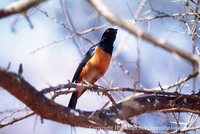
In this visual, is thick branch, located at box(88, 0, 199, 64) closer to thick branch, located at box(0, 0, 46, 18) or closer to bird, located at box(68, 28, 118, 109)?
thick branch, located at box(0, 0, 46, 18)

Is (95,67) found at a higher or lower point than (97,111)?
higher

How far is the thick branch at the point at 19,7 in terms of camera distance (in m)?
1.33

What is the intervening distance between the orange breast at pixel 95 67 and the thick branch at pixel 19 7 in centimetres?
265

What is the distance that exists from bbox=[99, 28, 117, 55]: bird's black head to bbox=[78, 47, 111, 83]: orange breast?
0.40ft

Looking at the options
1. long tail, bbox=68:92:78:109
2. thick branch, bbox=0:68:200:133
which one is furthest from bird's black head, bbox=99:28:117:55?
thick branch, bbox=0:68:200:133

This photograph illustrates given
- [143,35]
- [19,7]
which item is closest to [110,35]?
[19,7]

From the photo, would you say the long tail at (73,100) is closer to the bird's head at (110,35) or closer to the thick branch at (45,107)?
the bird's head at (110,35)

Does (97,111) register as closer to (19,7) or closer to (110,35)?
(19,7)

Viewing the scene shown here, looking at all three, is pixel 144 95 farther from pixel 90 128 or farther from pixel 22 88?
pixel 22 88

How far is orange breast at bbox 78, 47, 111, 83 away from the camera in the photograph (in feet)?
13.5

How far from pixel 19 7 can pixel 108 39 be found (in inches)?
124

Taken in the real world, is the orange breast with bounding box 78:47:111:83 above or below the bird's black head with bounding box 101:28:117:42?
below

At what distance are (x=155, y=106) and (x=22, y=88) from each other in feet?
3.42

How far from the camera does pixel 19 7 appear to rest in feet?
4.52
